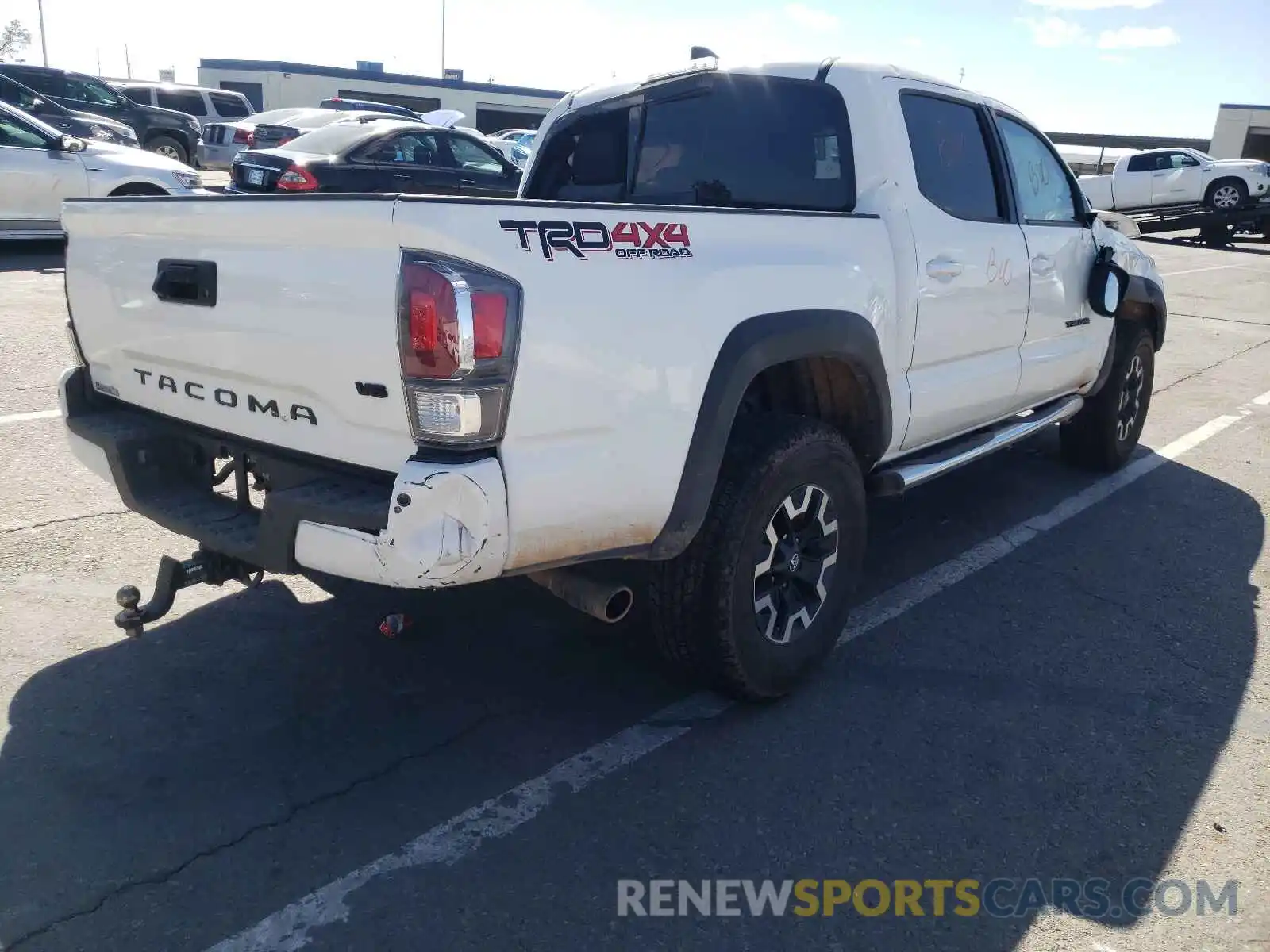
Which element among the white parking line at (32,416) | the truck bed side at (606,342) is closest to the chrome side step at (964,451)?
the truck bed side at (606,342)

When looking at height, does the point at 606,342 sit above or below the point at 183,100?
below

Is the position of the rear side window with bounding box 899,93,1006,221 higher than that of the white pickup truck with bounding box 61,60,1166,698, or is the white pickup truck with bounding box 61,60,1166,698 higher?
the rear side window with bounding box 899,93,1006,221

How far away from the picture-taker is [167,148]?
2191cm

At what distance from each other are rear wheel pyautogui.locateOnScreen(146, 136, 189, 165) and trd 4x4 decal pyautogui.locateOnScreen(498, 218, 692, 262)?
21.8 m

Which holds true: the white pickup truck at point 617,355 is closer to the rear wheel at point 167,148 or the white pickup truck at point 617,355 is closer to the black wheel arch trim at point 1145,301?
the black wheel arch trim at point 1145,301

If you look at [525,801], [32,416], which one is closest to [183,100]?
[32,416]

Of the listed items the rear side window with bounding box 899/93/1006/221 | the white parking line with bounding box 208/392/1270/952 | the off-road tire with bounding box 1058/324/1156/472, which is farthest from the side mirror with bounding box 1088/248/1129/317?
the white parking line with bounding box 208/392/1270/952

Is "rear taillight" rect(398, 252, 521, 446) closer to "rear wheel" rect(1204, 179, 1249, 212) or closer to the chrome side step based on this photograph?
the chrome side step

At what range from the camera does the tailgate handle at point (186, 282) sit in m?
2.71

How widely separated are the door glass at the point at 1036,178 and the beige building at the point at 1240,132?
4430 cm

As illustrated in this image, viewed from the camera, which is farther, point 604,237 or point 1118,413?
point 1118,413

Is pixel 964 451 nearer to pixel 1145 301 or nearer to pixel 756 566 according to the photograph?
pixel 756 566

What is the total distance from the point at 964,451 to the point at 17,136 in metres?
10.7

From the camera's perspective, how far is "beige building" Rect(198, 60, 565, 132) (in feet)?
151
